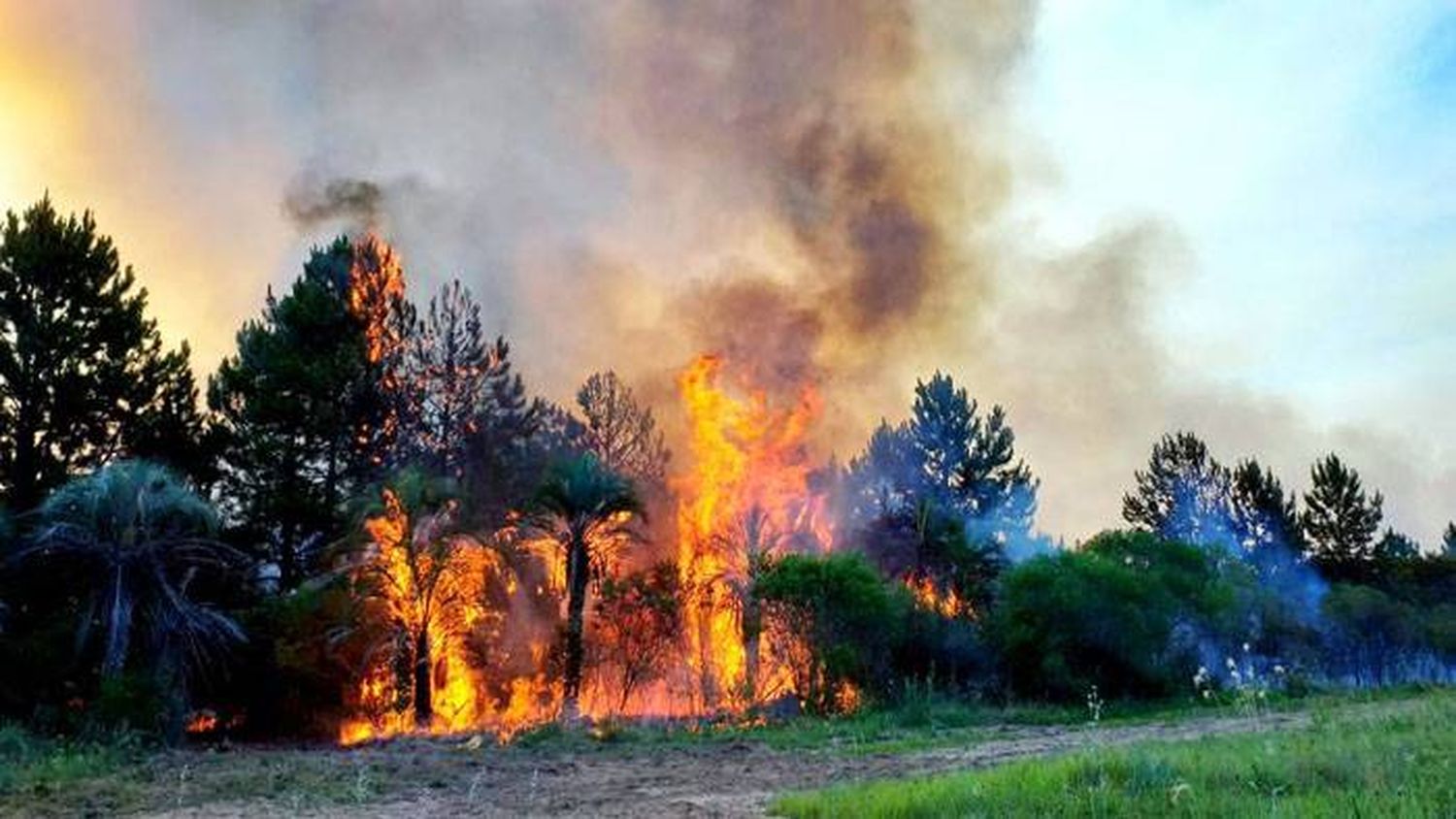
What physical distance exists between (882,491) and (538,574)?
23960 millimetres

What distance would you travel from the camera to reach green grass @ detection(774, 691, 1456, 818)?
8.50 metres

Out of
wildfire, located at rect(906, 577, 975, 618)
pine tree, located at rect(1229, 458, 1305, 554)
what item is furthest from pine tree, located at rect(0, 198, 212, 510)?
pine tree, located at rect(1229, 458, 1305, 554)

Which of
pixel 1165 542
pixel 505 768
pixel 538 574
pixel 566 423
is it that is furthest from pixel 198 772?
pixel 566 423

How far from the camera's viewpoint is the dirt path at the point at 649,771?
44.3 ft

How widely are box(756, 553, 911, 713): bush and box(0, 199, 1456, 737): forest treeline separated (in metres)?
0.08

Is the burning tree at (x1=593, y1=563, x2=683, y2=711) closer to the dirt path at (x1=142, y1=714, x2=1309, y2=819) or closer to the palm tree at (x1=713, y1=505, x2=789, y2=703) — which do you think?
the palm tree at (x1=713, y1=505, x2=789, y2=703)

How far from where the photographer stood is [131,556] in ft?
84.8

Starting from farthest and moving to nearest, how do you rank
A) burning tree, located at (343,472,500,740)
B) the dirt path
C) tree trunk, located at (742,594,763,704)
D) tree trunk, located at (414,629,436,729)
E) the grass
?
tree trunk, located at (742,594,763,704) < burning tree, located at (343,472,500,740) < tree trunk, located at (414,629,436,729) < the grass < the dirt path

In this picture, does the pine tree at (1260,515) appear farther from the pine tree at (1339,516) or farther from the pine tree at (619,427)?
the pine tree at (619,427)

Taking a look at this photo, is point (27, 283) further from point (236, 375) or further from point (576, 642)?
point (576, 642)

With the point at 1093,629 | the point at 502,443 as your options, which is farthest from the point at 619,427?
the point at 1093,629

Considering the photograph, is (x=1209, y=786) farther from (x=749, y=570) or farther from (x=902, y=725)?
(x=749, y=570)

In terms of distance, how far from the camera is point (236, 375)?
1465 inches

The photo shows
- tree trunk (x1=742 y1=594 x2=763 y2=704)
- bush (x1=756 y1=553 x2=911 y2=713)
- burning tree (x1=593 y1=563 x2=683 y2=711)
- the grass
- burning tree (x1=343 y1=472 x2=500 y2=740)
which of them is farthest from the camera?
burning tree (x1=593 y1=563 x2=683 y2=711)
